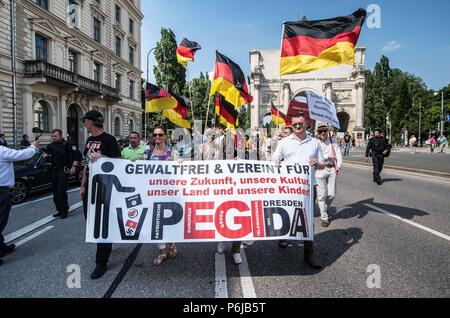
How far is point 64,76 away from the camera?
2312 cm

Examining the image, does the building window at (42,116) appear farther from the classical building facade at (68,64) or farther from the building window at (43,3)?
the building window at (43,3)

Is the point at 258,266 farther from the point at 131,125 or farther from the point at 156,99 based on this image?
the point at 131,125

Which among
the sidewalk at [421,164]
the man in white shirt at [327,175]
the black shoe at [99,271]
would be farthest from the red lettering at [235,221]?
the sidewalk at [421,164]

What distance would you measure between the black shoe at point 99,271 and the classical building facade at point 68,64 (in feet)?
67.0

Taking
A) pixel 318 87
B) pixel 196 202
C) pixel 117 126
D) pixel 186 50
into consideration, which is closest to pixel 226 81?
pixel 186 50

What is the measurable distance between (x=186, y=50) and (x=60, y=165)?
7488mm

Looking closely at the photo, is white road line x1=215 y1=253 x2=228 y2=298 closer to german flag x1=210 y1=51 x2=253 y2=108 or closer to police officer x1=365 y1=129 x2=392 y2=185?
german flag x1=210 y1=51 x2=253 y2=108

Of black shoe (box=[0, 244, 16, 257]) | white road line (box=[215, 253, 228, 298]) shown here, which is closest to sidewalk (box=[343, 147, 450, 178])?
white road line (box=[215, 253, 228, 298])

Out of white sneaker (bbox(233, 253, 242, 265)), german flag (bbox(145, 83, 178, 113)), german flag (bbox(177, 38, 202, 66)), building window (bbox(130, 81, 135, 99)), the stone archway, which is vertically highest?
building window (bbox(130, 81, 135, 99))

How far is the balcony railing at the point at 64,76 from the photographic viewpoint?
20562mm

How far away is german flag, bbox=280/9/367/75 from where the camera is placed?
222 inches

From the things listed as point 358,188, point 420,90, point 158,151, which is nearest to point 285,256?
point 158,151

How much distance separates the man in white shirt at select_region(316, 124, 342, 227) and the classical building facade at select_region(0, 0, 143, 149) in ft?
69.0
